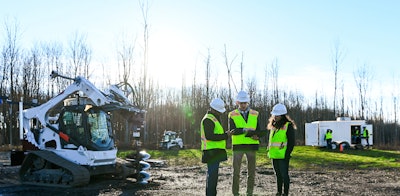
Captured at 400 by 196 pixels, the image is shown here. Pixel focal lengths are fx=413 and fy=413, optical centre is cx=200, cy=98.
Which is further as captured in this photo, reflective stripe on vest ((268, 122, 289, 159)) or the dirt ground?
the dirt ground

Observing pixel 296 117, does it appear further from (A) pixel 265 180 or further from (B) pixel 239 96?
(B) pixel 239 96

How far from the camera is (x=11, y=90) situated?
119 ft

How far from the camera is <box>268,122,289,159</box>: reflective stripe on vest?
319 inches

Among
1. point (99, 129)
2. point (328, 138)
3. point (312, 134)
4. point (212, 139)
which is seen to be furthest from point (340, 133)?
point (212, 139)

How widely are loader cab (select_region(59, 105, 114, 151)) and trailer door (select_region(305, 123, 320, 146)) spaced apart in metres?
23.0

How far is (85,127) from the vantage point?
37.8 ft

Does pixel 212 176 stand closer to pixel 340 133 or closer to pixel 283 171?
pixel 283 171

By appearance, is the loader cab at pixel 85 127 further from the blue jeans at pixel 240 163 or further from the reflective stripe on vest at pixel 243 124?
the reflective stripe on vest at pixel 243 124

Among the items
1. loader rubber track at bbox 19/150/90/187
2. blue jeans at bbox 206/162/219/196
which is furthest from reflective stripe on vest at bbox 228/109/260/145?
loader rubber track at bbox 19/150/90/187

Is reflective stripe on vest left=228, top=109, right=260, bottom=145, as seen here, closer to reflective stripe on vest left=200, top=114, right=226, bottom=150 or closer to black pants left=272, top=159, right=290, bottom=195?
reflective stripe on vest left=200, top=114, right=226, bottom=150

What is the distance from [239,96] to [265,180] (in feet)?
18.0

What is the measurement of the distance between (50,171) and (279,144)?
21.4 feet

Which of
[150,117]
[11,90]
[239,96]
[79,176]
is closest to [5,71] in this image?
[11,90]

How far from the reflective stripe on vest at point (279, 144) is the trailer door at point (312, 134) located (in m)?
24.7
